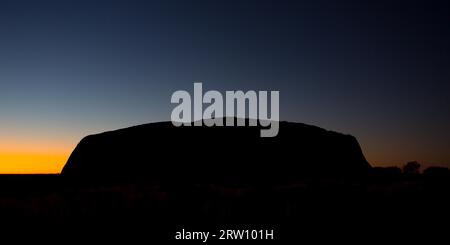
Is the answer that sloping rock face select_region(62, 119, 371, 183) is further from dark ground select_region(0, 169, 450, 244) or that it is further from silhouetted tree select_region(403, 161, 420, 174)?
silhouetted tree select_region(403, 161, 420, 174)

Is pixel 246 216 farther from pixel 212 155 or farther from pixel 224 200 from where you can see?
pixel 212 155

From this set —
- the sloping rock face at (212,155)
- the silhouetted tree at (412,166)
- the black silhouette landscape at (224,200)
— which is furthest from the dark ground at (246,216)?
the silhouetted tree at (412,166)

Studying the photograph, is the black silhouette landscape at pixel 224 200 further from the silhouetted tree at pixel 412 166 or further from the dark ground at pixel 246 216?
the silhouetted tree at pixel 412 166

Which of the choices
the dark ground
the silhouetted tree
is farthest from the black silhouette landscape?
the silhouetted tree

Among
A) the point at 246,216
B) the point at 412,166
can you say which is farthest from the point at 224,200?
the point at 412,166

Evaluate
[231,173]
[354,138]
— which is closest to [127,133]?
[231,173]
